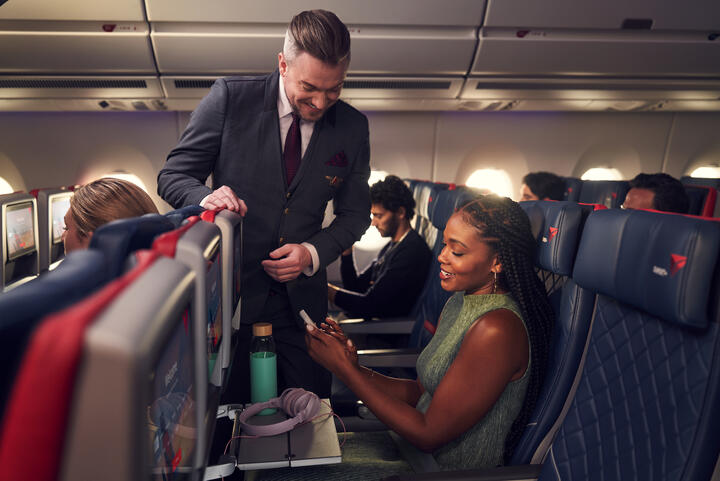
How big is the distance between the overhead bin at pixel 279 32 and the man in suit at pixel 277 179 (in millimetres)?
2349

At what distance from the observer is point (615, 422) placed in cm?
103

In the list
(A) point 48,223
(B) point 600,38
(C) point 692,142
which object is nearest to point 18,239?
(A) point 48,223

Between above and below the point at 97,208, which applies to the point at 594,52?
above

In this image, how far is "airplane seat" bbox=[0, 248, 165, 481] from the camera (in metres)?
0.30

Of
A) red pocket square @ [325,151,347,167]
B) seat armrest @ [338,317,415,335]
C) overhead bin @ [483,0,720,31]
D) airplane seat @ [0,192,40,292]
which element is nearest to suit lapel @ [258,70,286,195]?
red pocket square @ [325,151,347,167]

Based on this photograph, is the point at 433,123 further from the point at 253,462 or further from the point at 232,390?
the point at 253,462

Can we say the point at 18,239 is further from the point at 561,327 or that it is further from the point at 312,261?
the point at 561,327

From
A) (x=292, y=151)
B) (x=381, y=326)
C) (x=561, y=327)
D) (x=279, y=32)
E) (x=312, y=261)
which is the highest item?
(x=279, y=32)

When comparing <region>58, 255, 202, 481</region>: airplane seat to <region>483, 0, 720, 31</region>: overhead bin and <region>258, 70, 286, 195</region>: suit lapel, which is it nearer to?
<region>258, 70, 286, 195</region>: suit lapel

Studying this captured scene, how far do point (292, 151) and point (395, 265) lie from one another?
1.38 meters

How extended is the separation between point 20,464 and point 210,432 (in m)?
0.59

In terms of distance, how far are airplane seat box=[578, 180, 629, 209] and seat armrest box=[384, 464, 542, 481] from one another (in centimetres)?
313

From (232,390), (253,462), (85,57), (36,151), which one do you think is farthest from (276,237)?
(36,151)

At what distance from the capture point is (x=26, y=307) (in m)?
0.37
